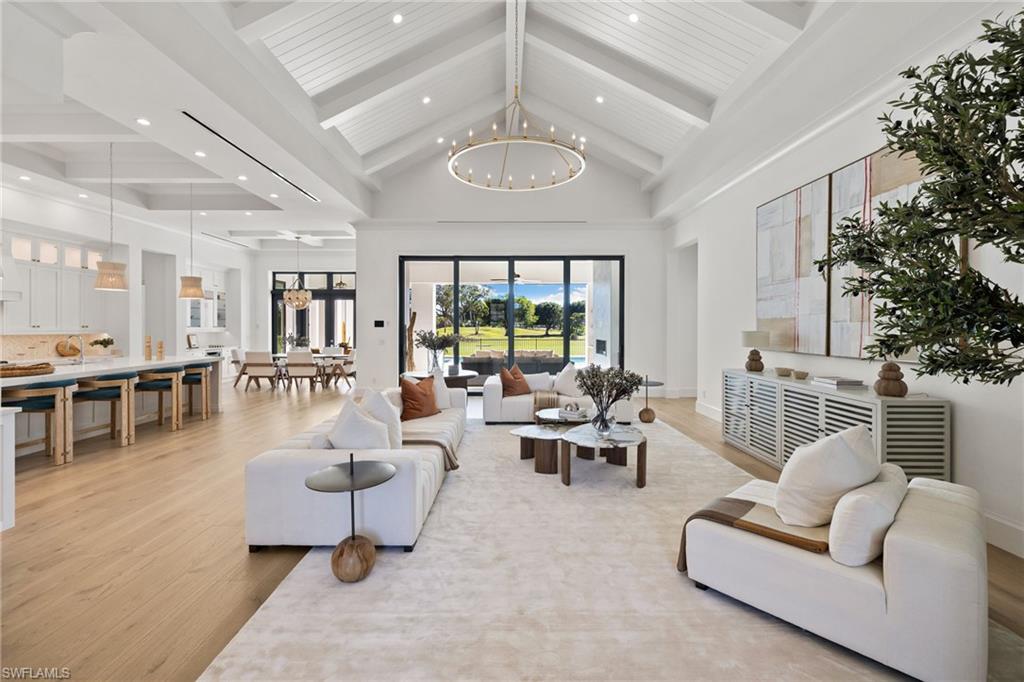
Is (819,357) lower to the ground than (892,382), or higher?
higher

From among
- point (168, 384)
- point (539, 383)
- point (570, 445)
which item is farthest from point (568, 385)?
point (168, 384)

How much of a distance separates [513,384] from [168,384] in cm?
447

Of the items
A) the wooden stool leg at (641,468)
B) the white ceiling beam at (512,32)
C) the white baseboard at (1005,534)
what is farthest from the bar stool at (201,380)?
the white baseboard at (1005,534)

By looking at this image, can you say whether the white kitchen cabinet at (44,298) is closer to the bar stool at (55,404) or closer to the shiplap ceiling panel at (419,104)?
the bar stool at (55,404)

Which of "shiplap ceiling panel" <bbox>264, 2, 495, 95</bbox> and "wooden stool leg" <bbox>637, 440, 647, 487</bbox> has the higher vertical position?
"shiplap ceiling panel" <bbox>264, 2, 495, 95</bbox>

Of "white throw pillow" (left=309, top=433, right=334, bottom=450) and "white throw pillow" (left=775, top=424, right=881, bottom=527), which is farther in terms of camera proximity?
"white throw pillow" (left=309, top=433, right=334, bottom=450)

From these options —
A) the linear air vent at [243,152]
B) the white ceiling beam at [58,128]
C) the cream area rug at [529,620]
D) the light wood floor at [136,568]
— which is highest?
the white ceiling beam at [58,128]

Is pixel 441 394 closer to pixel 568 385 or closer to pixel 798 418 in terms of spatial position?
pixel 568 385

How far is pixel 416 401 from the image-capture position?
502cm

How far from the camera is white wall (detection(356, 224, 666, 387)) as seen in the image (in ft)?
28.4

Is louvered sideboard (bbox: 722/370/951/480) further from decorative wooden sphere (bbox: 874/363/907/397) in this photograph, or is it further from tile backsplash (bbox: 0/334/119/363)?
tile backsplash (bbox: 0/334/119/363)

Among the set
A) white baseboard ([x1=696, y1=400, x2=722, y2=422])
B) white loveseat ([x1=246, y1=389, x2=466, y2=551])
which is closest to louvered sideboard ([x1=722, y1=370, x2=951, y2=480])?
white baseboard ([x1=696, y1=400, x2=722, y2=422])

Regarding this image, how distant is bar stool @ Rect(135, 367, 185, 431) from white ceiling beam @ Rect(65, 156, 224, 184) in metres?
2.62

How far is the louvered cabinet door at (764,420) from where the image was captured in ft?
14.8
